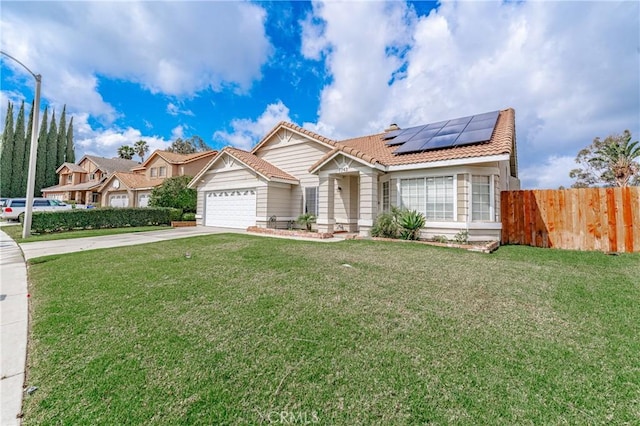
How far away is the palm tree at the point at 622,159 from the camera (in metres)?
27.0

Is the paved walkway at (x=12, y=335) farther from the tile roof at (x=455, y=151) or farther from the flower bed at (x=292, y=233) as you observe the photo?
the tile roof at (x=455, y=151)

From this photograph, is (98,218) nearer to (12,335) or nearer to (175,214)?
(175,214)

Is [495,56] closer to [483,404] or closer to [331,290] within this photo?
[331,290]

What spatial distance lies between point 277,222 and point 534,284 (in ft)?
39.5

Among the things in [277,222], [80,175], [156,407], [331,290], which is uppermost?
[80,175]

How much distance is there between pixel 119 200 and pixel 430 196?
34045 mm

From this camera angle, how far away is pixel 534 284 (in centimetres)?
566

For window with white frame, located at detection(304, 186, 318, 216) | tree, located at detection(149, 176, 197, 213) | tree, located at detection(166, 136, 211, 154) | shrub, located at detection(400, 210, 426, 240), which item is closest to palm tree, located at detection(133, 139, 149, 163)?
tree, located at detection(166, 136, 211, 154)

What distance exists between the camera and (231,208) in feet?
56.5

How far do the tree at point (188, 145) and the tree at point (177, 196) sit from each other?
1305 inches

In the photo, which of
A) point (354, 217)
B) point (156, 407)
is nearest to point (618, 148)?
point (354, 217)

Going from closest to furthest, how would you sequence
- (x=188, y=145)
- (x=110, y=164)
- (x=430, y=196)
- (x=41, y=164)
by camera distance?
(x=430, y=196)
(x=110, y=164)
(x=41, y=164)
(x=188, y=145)

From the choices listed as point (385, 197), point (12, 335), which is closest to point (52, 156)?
point (385, 197)

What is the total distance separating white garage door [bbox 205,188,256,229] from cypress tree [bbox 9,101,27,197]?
4523 cm
